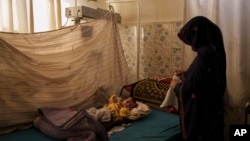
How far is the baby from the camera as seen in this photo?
6.06 ft

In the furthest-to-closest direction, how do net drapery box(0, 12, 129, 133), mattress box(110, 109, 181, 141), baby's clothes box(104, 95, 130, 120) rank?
1. baby's clothes box(104, 95, 130, 120)
2. net drapery box(0, 12, 129, 133)
3. mattress box(110, 109, 181, 141)

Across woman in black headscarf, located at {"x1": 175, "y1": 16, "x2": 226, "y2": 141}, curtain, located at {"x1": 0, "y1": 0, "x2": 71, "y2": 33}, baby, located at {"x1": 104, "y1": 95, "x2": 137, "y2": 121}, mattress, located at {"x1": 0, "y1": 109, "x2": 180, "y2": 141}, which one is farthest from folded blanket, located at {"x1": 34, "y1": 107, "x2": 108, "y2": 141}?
curtain, located at {"x1": 0, "y1": 0, "x2": 71, "y2": 33}

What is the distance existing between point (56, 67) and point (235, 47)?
1460 mm

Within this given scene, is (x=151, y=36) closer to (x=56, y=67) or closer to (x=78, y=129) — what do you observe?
(x=56, y=67)

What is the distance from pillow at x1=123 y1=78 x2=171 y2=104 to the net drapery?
0.83 ft

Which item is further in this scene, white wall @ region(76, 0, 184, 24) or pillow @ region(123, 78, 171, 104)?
white wall @ region(76, 0, 184, 24)

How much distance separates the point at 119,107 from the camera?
1.95 metres

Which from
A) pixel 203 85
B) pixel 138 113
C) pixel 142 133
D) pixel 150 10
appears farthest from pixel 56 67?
pixel 150 10

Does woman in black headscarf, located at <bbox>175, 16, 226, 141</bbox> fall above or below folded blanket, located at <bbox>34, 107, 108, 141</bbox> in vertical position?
above

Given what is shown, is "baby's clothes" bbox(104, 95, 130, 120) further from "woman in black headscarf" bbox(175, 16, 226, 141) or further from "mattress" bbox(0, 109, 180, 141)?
"woman in black headscarf" bbox(175, 16, 226, 141)

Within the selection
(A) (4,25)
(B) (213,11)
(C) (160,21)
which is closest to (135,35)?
A: (C) (160,21)

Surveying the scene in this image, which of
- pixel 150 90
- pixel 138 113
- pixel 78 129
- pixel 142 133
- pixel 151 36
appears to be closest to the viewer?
pixel 78 129

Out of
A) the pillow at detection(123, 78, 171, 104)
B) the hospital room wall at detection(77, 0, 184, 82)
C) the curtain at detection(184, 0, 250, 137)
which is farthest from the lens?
the hospital room wall at detection(77, 0, 184, 82)

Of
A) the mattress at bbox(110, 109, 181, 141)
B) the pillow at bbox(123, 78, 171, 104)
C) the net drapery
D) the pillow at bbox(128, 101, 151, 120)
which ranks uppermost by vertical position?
the net drapery
